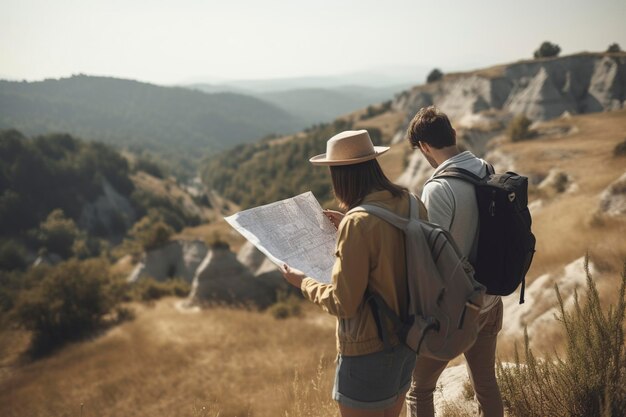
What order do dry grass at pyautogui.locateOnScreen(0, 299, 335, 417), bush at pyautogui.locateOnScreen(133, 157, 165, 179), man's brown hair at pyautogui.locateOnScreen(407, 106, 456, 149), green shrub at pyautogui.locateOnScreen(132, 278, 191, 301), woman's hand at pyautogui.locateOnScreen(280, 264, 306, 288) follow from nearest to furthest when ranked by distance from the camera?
woman's hand at pyautogui.locateOnScreen(280, 264, 306, 288), man's brown hair at pyautogui.locateOnScreen(407, 106, 456, 149), dry grass at pyautogui.locateOnScreen(0, 299, 335, 417), green shrub at pyautogui.locateOnScreen(132, 278, 191, 301), bush at pyautogui.locateOnScreen(133, 157, 165, 179)

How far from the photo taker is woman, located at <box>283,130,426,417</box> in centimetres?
194

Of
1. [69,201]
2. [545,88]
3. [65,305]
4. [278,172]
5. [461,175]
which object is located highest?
[461,175]

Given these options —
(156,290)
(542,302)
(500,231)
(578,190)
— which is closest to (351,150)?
(500,231)

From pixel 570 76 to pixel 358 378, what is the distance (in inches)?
2414

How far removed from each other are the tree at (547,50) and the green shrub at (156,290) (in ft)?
216

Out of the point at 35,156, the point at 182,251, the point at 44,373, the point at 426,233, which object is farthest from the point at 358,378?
the point at 35,156

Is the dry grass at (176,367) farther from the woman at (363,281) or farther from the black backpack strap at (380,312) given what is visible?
the black backpack strap at (380,312)

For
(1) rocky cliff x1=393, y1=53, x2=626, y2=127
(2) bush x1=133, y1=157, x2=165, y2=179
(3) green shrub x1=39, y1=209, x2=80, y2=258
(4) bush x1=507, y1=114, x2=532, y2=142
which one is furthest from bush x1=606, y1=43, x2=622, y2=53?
(2) bush x1=133, y1=157, x2=165, y2=179

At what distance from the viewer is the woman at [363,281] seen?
6.38ft

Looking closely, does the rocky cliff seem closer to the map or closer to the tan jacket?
the map

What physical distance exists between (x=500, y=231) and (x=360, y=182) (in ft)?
3.49

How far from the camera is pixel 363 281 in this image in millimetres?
1970

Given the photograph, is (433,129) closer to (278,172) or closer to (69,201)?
(278,172)

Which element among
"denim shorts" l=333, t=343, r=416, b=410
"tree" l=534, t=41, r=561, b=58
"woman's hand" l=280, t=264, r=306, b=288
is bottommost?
"denim shorts" l=333, t=343, r=416, b=410
